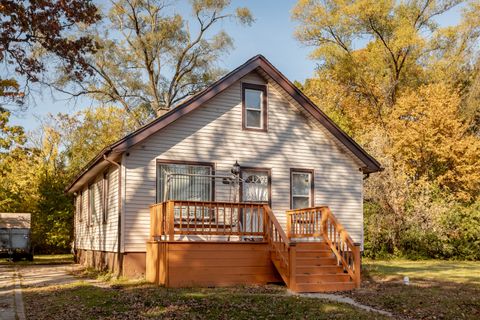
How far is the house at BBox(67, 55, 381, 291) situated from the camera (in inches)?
555

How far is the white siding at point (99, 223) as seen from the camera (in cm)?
1692

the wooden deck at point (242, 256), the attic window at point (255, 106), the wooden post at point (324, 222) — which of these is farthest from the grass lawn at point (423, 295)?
the attic window at point (255, 106)

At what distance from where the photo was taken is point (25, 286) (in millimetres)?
15211

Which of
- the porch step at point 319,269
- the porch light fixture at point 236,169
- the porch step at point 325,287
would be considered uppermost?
the porch light fixture at point 236,169

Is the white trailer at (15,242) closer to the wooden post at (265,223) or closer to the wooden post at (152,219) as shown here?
the wooden post at (152,219)

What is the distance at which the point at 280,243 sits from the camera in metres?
14.2

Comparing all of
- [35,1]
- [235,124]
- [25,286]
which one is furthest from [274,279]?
[35,1]

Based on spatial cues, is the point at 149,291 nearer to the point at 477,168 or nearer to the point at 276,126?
the point at 276,126

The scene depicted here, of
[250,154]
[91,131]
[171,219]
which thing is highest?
[91,131]

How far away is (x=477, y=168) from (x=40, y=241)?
89.8ft

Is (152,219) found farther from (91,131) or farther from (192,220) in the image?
(91,131)

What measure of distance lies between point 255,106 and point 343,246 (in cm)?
566

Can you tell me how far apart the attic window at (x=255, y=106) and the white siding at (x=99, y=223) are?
15.1 feet

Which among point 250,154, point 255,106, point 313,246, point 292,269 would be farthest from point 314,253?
point 255,106
